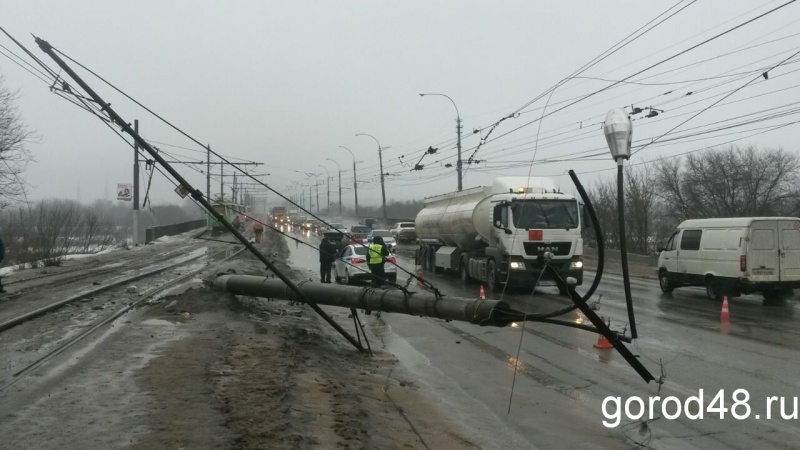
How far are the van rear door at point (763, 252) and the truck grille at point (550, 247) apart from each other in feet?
15.5

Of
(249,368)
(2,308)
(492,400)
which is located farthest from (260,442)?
(2,308)

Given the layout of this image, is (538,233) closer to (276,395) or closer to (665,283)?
(665,283)

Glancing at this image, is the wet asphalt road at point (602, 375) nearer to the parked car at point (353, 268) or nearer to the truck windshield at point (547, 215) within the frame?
the truck windshield at point (547, 215)

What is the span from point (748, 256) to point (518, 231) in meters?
5.99

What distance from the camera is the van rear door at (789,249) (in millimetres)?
16281

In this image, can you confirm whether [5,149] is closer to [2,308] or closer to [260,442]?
[2,308]

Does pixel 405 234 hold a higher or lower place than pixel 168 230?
lower

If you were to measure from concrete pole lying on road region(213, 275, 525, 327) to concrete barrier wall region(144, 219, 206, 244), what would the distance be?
3773cm

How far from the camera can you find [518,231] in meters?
18.7

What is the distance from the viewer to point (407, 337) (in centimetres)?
1242

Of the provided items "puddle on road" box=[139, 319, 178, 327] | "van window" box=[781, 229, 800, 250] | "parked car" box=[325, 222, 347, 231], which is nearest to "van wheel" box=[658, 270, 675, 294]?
"van window" box=[781, 229, 800, 250]

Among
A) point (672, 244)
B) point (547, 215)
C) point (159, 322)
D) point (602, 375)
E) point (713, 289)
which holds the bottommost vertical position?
point (602, 375)

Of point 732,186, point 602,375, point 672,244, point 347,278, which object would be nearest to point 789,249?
point 672,244

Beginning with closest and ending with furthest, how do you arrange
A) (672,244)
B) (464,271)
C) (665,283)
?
(672,244) < (665,283) < (464,271)
